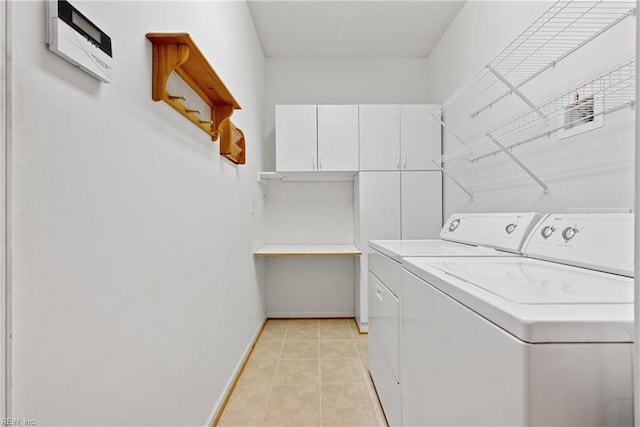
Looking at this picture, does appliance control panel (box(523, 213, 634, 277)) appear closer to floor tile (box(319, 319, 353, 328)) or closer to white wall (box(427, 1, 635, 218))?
white wall (box(427, 1, 635, 218))

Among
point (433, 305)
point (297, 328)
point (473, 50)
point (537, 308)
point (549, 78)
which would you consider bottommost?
point (297, 328)

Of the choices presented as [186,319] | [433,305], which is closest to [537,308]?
[433,305]

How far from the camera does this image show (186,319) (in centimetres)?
132

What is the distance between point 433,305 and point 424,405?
0.37 m

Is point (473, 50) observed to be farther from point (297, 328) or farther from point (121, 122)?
point (297, 328)

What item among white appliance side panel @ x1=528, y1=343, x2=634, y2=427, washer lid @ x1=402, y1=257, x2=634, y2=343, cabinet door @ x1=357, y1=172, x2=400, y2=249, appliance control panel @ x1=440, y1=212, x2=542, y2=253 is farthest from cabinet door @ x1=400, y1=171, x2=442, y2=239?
white appliance side panel @ x1=528, y1=343, x2=634, y2=427

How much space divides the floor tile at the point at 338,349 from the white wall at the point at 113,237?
3.32 feet

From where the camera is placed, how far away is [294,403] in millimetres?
1870

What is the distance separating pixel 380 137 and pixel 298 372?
2.10 m

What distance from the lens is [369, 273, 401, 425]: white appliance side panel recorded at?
4.81 ft

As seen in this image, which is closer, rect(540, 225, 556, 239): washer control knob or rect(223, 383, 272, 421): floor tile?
rect(540, 225, 556, 239): washer control knob

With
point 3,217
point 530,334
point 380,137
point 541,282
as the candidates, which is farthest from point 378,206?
point 3,217

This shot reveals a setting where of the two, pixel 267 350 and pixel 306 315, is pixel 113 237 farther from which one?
pixel 306 315

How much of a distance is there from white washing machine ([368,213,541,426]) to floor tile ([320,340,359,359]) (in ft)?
1.42
